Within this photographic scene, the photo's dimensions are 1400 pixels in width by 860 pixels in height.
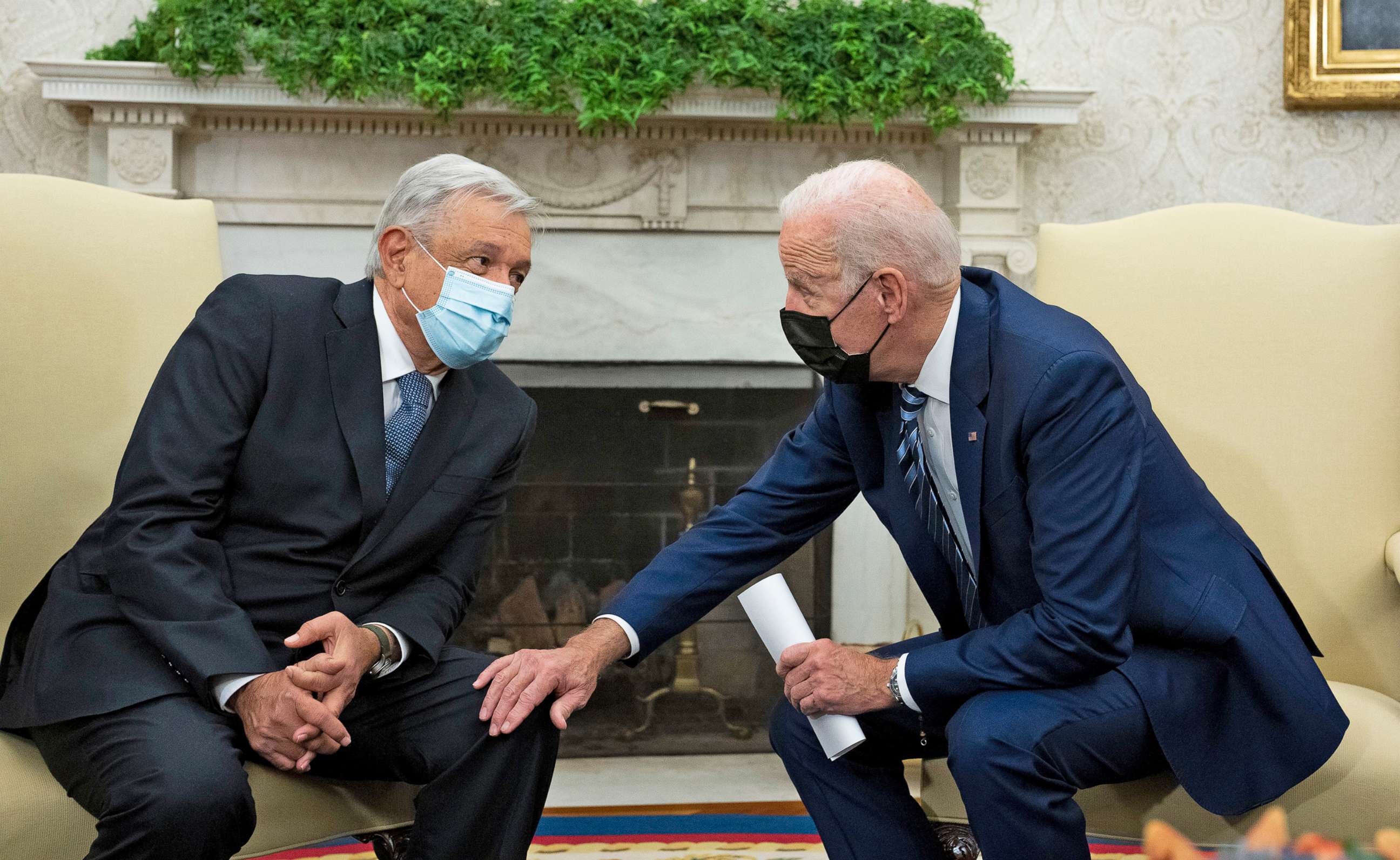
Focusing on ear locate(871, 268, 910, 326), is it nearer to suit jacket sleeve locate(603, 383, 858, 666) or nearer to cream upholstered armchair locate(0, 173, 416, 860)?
suit jacket sleeve locate(603, 383, 858, 666)

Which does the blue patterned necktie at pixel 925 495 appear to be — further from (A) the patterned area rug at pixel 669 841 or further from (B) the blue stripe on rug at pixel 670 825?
(B) the blue stripe on rug at pixel 670 825

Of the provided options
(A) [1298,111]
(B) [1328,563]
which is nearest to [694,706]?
(B) [1328,563]

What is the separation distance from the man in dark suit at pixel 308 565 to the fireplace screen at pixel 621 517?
151cm

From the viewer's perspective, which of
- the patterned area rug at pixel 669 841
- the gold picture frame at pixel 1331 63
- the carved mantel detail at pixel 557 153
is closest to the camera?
the patterned area rug at pixel 669 841

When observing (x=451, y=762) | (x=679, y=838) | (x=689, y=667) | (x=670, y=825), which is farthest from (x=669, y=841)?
(x=451, y=762)

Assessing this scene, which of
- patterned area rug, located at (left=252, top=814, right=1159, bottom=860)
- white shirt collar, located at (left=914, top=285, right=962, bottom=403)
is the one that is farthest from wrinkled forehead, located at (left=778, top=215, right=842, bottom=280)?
patterned area rug, located at (left=252, top=814, right=1159, bottom=860)

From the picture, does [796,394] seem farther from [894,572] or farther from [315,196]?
[315,196]

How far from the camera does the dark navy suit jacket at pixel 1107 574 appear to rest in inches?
58.7

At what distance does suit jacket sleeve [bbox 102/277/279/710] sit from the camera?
1.52 meters

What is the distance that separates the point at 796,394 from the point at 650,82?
1.02 m

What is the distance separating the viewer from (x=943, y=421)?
66.4 inches

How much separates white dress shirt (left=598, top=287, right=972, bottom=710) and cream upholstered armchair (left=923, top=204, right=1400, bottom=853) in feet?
2.07

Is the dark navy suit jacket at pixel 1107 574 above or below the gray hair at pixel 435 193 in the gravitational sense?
below

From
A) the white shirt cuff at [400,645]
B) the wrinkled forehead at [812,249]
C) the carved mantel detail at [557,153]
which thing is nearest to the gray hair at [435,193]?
the wrinkled forehead at [812,249]
